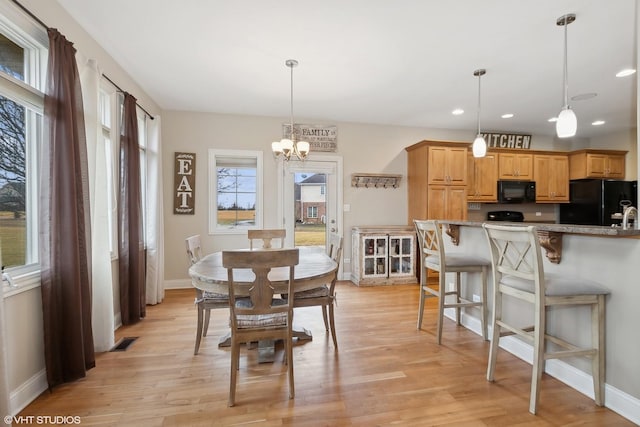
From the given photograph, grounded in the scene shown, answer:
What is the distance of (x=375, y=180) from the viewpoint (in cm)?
511

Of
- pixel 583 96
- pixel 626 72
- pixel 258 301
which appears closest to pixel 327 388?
pixel 258 301

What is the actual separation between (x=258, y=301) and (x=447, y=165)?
4.02 m

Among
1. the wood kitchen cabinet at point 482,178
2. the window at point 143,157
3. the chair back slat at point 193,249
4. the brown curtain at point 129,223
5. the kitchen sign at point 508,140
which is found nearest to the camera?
the chair back slat at point 193,249

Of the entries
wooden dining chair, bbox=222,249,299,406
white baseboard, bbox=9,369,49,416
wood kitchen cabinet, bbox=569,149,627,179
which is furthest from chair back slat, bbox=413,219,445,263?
wood kitchen cabinet, bbox=569,149,627,179

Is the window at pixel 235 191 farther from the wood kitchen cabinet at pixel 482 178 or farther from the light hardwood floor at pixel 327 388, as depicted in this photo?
the wood kitchen cabinet at pixel 482 178

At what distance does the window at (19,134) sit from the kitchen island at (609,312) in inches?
133

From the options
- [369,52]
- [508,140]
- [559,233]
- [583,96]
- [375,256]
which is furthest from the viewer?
[508,140]

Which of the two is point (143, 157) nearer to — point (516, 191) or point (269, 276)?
point (269, 276)

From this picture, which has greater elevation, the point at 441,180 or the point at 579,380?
the point at 441,180

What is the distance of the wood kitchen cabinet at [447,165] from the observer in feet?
→ 15.5

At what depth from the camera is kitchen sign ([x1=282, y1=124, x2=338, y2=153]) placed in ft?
15.9

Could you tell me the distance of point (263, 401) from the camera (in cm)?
186

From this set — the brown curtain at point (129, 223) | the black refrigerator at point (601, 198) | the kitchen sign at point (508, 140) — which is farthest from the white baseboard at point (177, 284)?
the black refrigerator at point (601, 198)

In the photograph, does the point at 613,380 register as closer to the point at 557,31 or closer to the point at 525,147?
the point at 557,31
